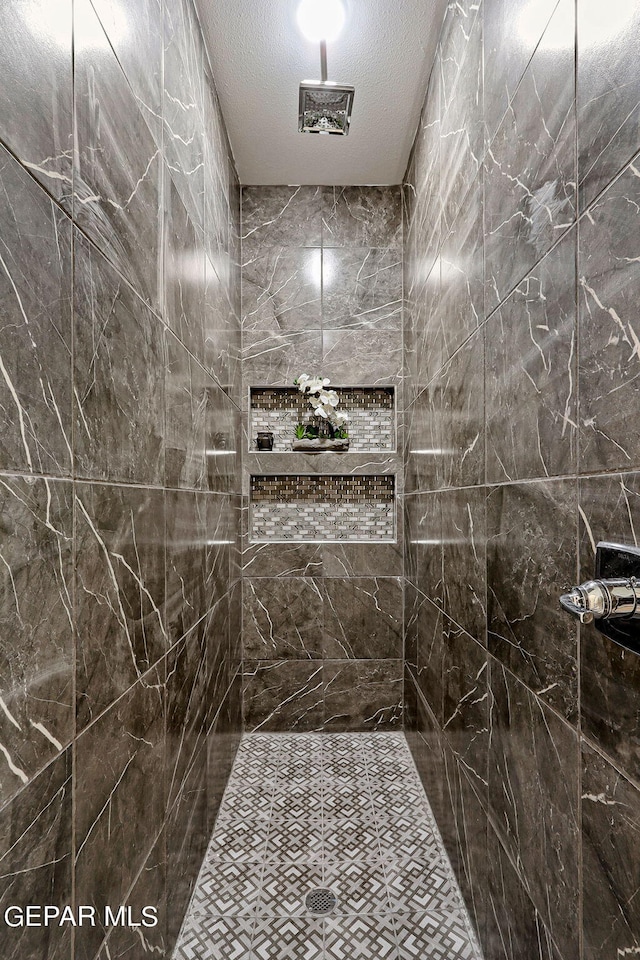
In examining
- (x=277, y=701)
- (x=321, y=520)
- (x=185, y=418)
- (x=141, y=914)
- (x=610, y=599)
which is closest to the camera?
(x=610, y=599)

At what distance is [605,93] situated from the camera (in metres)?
0.83

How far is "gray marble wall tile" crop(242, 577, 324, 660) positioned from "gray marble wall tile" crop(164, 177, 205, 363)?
1.44 m

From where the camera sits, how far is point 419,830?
2115 millimetres

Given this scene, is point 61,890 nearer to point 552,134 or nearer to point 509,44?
point 552,134

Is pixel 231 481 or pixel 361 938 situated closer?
pixel 361 938

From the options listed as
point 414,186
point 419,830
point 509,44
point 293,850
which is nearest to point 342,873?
point 293,850

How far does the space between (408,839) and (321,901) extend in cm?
45

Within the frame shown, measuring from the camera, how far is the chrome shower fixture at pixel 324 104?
5.94ft

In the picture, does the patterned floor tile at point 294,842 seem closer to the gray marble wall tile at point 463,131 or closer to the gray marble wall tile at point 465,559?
the gray marble wall tile at point 465,559

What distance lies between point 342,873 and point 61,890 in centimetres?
130

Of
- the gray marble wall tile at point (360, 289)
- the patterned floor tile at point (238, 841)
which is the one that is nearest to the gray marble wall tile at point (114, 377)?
the patterned floor tile at point (238, 841)

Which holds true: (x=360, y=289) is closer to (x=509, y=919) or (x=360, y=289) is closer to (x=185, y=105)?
(x=185, y=105)

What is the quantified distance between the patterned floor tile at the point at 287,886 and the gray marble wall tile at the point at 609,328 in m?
1.66

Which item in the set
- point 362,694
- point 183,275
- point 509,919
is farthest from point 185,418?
point 362,694
